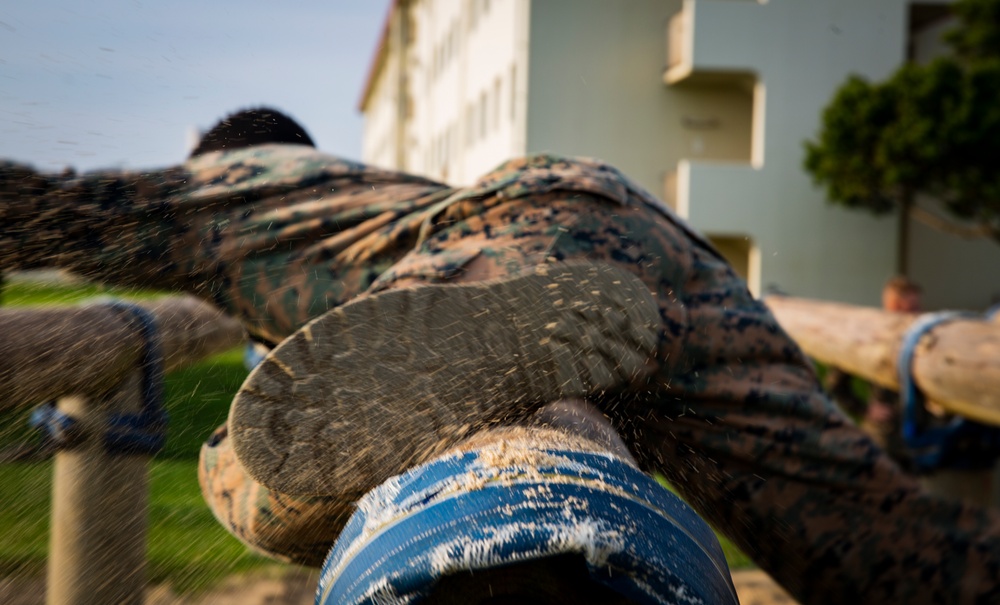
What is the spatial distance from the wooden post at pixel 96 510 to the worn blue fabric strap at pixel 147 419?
2cm

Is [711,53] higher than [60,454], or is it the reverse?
[711,53]

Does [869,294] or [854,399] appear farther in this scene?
[869,294]

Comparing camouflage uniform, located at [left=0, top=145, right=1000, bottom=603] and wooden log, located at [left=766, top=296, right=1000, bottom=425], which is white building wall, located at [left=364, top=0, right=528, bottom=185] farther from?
camouflage uniform, located at [left=0, top=145, right=1000, bottom=603]

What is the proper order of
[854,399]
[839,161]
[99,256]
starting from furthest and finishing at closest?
1. [839,161]
2. [854,399]
3. [99,256]

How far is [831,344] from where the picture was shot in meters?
4.32

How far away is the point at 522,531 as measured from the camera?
26.6 inches

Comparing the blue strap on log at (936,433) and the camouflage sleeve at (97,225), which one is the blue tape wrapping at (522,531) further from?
the blue strap on log at (936,433)

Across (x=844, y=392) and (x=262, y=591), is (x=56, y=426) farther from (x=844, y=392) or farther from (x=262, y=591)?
(x=844, y=392)

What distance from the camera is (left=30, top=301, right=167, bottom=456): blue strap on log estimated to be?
223 cm

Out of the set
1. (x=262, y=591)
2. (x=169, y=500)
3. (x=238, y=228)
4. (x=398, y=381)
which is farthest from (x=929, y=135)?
(x=398, y=381)

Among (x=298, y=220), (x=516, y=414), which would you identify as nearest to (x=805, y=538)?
(x=516, y=414)

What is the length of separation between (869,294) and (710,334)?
13036 millimetres

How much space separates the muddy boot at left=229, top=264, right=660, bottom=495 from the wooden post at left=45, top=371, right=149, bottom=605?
4.74ft

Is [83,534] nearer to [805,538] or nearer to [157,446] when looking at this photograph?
[157,446]
